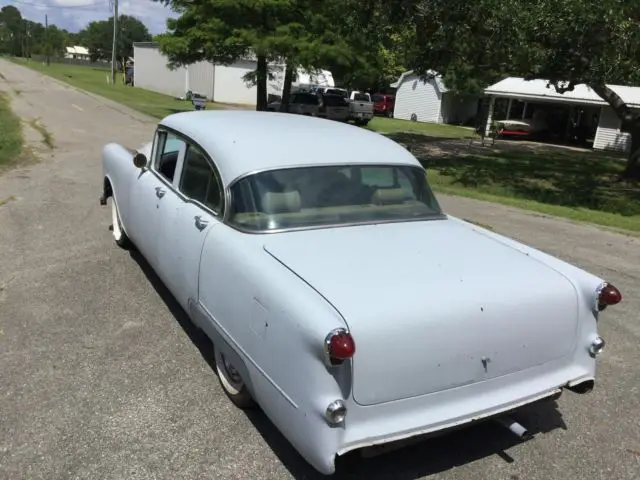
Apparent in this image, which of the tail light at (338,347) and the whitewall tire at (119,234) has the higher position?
the tail light at (338,347)

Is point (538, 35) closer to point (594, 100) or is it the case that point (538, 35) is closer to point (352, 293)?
point (352, 293)

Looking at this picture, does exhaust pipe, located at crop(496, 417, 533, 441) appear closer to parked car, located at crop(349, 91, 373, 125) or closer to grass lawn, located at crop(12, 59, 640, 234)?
grass lawn, located at crop(12, 59, 640, 234)

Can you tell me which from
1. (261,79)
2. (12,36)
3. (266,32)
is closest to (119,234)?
(266,32)

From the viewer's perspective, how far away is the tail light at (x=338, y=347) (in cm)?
237

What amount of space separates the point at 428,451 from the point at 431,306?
938mm

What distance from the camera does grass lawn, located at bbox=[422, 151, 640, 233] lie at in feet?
34.9

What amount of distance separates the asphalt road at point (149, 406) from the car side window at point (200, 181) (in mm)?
1043

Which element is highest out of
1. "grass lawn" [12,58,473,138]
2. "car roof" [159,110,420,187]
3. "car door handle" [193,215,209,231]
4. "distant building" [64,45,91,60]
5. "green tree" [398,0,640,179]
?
"distant building" [64,45,91,60]

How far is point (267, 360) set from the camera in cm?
271

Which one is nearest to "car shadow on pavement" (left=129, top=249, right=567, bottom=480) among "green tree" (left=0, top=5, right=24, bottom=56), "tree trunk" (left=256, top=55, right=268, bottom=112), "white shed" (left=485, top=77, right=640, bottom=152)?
"tree trunk" (left=256, top=55, right=268, bottom=112)

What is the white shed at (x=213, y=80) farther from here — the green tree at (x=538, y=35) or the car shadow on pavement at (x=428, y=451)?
the car shadow on pavement at (x=428, y=451)

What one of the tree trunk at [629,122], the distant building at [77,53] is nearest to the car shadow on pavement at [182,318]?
the tree trunk at [629,122]

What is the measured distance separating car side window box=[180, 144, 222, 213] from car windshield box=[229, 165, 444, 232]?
22 cm

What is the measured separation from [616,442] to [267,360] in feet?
6.75
